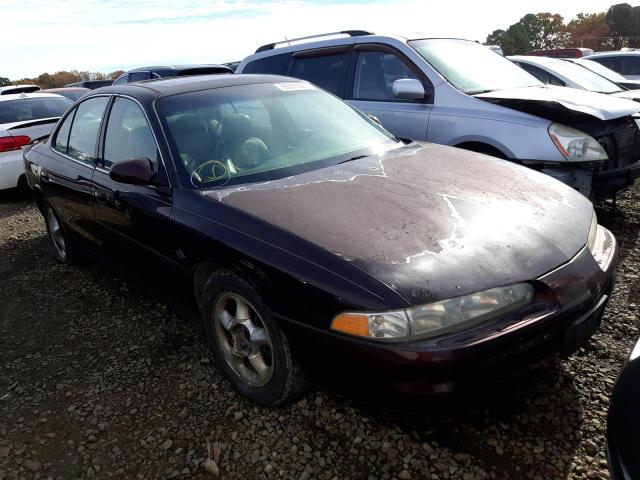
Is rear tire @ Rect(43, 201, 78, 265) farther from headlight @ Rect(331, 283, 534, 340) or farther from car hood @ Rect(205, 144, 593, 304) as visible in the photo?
headlight @ Rect(331, 283, 534, 340)

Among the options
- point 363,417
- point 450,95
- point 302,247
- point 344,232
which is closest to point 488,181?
point 344,232

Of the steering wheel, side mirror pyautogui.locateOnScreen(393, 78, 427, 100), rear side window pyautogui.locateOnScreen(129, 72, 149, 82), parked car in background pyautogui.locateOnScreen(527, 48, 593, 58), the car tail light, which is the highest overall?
rear side window pyautogui.locateOnScreen(129, 72, 149, 82)

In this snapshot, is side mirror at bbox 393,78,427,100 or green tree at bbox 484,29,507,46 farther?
green tree at bbox 484,29,507,46

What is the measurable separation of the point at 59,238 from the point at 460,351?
158 inches

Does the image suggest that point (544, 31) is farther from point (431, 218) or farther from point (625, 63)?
point (431, 218)

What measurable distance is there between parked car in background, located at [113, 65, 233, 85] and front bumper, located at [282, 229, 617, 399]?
7.04 m

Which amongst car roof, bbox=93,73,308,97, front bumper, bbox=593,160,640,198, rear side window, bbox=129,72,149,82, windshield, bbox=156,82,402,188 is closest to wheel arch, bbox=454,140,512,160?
front bumper, bbox=593,160,640,198

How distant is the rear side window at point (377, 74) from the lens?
4.88 m

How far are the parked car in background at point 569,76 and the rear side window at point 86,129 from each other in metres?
5.71

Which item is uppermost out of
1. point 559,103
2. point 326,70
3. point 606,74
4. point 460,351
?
point 326,70

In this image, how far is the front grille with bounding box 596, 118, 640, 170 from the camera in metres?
4.05

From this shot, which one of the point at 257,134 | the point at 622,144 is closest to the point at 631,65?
the point at 622,144

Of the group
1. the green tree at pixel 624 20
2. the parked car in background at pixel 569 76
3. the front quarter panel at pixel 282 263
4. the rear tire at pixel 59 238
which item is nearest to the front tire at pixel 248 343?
the front quarter panel at pixel 282 263

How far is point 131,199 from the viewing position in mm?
2973
